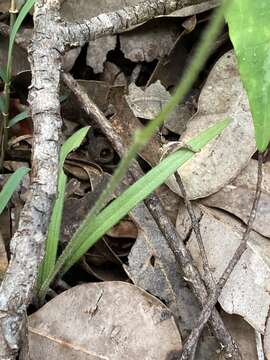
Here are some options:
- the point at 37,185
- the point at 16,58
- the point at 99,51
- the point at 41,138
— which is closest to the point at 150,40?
the point at 99,51

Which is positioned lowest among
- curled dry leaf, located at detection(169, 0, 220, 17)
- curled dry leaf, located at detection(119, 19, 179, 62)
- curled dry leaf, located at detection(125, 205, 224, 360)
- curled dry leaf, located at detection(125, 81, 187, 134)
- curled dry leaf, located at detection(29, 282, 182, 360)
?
curled dry leaf, located at detection(29, 282, 182, 360)

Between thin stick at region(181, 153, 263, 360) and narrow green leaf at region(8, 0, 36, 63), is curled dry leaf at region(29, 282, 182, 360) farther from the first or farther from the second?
narrow green leaf at region(8, 0, 36, 63)

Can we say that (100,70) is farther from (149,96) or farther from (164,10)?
(164,10)

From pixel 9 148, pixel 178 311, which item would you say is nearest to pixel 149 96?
pixel 9 148

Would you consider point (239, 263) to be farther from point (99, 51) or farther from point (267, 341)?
point (99, 51)

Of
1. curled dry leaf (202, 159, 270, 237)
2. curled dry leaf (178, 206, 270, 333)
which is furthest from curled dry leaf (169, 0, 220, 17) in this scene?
curled dry leaf (178, 206, 270, 333)

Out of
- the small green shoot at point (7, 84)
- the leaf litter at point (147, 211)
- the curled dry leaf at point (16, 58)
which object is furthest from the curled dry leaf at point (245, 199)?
the curled dry leaf at point (16, 58)
